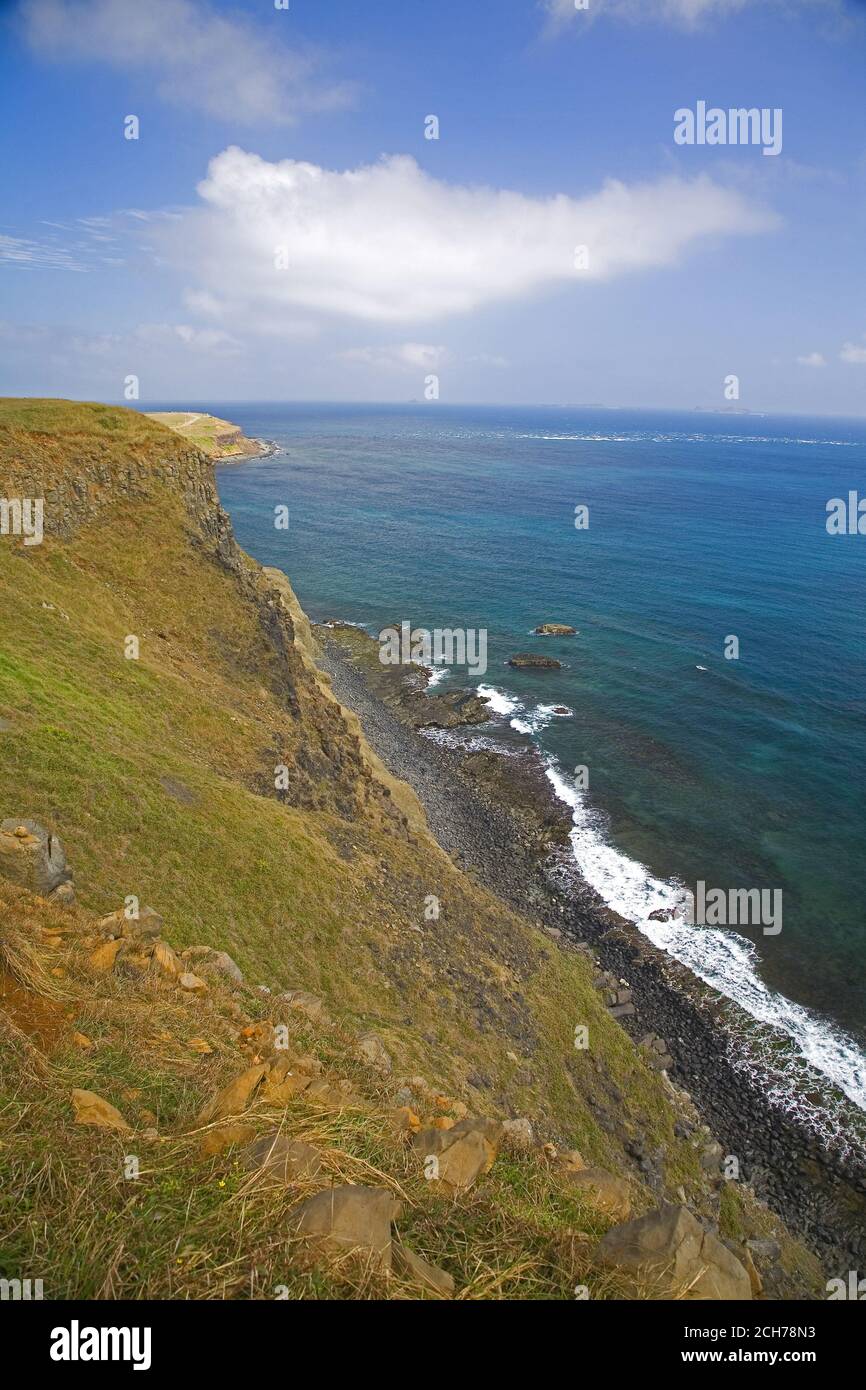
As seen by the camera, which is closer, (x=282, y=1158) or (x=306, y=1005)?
(x=282, y=1158)

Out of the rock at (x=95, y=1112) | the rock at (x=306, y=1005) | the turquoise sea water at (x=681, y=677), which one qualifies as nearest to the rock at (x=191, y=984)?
the rock at (x=306, y=1005)

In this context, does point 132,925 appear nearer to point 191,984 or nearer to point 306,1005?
point 191,984

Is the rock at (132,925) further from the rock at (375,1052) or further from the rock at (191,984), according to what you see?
the rock at (375,1052)

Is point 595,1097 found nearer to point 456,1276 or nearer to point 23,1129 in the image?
point 456,1276

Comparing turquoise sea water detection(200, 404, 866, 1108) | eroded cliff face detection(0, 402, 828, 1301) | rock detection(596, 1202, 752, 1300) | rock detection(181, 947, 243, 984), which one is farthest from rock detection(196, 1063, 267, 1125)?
turquoise sea water detection(200, 404, 866, 1108)

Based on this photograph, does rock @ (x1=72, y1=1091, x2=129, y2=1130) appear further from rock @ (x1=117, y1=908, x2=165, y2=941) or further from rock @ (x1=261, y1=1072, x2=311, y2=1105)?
rock @ (x1=117, y1=908, x2=165, y2=941)

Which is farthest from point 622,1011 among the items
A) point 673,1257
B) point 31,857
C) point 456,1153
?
point 31,857
